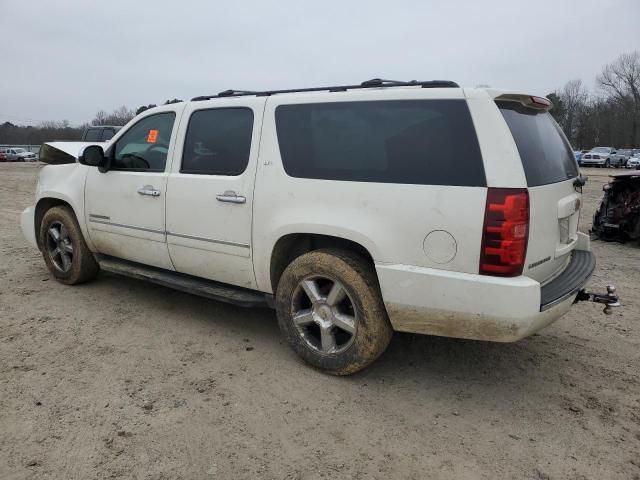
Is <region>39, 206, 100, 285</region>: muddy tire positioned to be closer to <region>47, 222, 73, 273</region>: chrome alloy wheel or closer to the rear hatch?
<region>47, 222, 73, 273</region>: chrome alloy wheel

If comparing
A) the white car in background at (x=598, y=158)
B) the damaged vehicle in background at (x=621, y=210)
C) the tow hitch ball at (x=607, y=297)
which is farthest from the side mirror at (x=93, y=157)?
the white car in background at (x=598, y=158)

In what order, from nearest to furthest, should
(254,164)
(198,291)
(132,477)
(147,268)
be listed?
(132,477)
(254,164)
(198,291)
(147,268)

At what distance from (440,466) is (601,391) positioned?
1.45 m

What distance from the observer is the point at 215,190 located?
3.92m

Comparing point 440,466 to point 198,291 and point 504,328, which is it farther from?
point 198,291

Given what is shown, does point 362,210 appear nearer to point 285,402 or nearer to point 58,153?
point 285,402

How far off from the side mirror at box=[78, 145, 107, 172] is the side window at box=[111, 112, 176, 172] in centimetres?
10

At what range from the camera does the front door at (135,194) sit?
4.38 meters

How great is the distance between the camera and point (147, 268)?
15.5 feet

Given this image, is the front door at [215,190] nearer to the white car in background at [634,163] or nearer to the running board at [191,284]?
the running board at [191,284]

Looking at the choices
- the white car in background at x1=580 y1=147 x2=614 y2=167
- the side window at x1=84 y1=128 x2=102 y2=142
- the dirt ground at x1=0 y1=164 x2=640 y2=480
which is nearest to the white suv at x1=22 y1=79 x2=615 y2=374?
the dirt ground at x1=0 y1=164 x2=640 y2=480

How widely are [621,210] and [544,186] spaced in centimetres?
640

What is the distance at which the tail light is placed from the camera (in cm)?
278

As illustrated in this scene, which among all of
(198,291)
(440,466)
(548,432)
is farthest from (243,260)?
(548,432)
